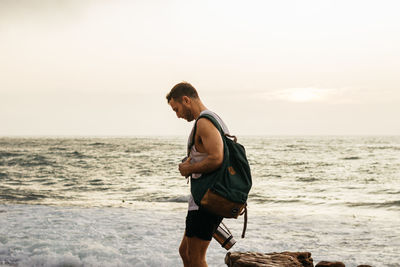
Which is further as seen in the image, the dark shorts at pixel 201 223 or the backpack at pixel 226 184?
the dark shorts at pixel 201 223

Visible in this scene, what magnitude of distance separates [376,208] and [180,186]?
8.65 m

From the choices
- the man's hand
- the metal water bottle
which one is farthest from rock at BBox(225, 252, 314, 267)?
the man's hand

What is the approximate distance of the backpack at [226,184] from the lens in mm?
2742

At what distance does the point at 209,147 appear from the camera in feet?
8.89

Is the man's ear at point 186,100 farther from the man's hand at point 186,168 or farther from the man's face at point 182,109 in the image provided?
the man's hand at point 186,168

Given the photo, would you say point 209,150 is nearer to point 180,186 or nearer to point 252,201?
point 252,201

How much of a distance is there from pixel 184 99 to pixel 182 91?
0.06 m

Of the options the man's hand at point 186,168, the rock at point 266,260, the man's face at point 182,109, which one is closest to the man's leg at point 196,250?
Answer: the man's hand at point 186,168

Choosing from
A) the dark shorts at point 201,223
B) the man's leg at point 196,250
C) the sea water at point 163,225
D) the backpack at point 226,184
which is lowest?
the sea water at point 163,225

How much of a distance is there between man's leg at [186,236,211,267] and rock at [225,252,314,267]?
138 cm

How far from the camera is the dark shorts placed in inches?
116

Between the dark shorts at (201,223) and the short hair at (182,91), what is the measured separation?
83cm

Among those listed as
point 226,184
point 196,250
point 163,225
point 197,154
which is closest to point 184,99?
point 197,154

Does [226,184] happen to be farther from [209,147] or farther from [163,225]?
[163,225]
